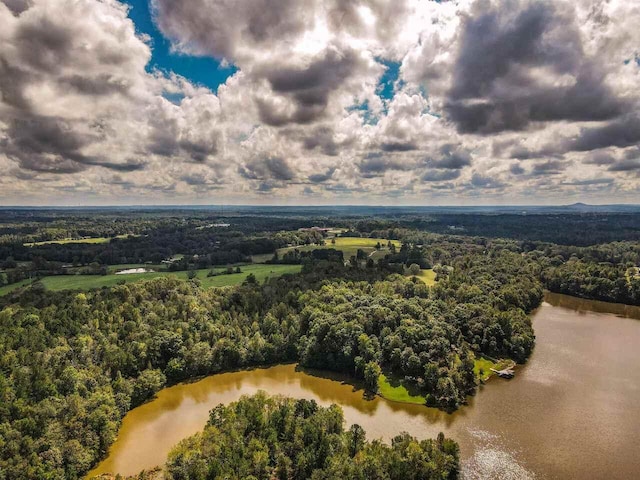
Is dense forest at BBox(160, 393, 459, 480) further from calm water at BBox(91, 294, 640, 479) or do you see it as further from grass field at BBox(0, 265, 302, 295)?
grass field at BBox(0, 265, 302, 295)

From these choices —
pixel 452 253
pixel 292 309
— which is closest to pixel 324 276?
pixel 292 309

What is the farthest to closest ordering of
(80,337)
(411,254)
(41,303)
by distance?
(411,254)
(41,303)
(80,337)

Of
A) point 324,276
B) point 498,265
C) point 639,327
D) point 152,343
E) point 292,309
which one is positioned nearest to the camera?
point 152,343

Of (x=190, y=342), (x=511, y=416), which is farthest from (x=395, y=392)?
(x=190, y=342)

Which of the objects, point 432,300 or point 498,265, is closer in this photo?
point 432,300

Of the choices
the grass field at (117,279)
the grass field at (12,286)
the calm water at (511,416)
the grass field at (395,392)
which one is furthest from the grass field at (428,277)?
the grass field at (12,286)

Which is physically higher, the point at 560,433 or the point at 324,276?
the point at 324,276

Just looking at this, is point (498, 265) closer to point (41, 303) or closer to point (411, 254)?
point (411, 254)
